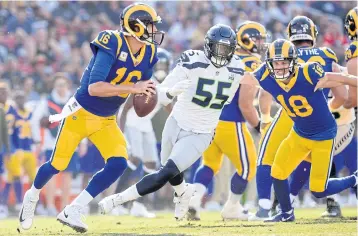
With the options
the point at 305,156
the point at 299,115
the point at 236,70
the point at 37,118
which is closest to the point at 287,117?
the point at 305,156

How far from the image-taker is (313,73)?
782 cm

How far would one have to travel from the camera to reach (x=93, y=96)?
7504mm

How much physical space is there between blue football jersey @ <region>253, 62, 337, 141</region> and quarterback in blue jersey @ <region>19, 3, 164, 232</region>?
3.80ft

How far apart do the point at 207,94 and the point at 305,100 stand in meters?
0.86

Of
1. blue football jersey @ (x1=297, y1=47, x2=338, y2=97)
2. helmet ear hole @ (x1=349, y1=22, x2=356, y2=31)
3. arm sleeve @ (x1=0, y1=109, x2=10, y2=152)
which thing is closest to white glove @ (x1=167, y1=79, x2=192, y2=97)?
blue football jersey @ (x1=297, y1=47, x2=338, y2=97)

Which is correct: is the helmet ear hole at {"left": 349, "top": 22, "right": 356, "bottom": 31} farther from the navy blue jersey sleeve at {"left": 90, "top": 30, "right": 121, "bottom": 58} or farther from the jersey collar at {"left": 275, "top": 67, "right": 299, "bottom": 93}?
the navy blue jersey sleeve at {"left": 90, "top": 30, "right": 121, "bottom": 58}

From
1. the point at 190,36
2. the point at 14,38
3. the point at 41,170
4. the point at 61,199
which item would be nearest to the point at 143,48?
the point at 41,170

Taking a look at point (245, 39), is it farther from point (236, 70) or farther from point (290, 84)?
point (290, 84)

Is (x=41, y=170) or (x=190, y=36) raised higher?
(x=190, y=36)

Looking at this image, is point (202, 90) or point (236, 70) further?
point (236, 70)

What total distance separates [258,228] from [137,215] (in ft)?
10.1

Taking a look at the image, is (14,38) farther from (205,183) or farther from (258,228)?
(258,228)

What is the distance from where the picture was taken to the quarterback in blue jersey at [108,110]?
7.40 meters

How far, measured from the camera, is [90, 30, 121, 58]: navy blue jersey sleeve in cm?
727
